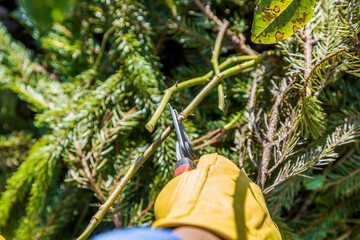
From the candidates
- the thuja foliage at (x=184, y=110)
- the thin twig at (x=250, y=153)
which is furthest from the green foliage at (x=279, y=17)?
the thin twig at (x=250, y=153)

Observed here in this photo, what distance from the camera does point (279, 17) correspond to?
1.10 feet

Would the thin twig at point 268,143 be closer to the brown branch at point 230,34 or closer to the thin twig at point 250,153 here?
the thin twig at point 250,153

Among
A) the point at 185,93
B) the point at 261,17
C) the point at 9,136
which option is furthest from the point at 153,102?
the point at 9,136

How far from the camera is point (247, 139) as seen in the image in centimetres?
41

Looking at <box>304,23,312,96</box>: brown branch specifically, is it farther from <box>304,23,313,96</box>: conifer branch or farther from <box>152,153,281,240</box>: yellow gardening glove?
<box>152,153,281,240</box>: yellow gardening glove

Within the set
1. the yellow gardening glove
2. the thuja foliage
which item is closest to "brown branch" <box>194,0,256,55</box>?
the thuja foliage

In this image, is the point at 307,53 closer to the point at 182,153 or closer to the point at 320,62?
the point at 320,62

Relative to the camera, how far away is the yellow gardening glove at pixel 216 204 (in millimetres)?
242

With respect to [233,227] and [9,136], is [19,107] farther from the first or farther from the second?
[233,227]

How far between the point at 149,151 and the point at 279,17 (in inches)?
7.1

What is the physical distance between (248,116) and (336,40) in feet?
0.42

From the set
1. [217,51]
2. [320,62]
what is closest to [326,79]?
[320,62]

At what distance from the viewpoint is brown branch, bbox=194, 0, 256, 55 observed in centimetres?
48

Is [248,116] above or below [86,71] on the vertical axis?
below
